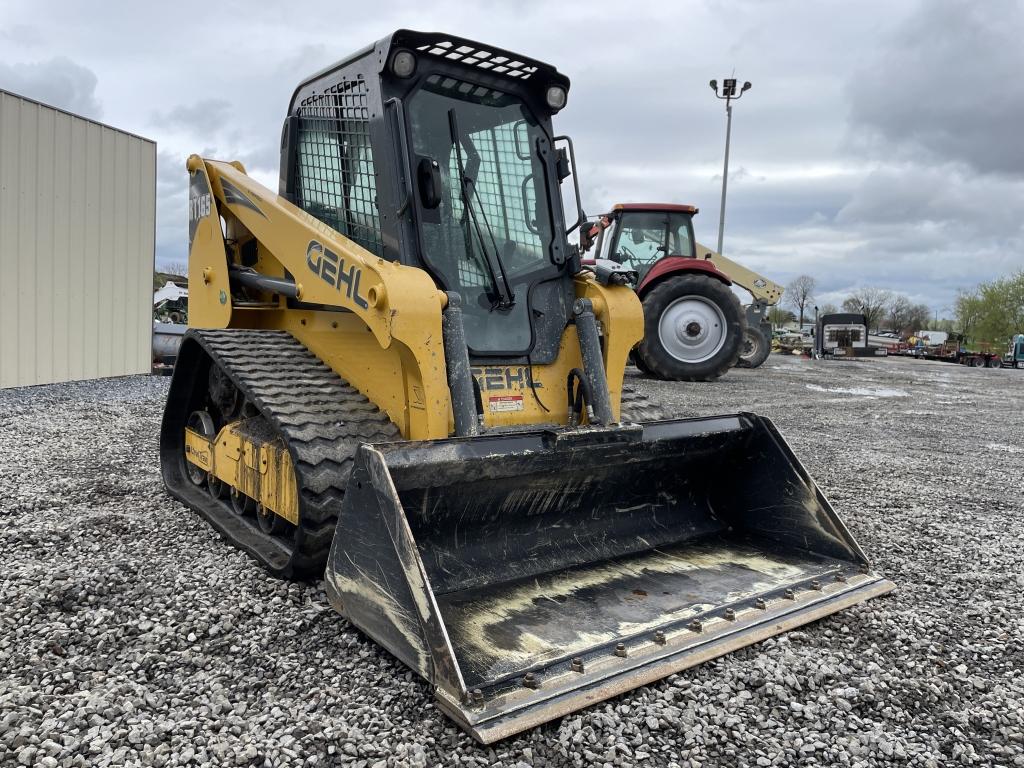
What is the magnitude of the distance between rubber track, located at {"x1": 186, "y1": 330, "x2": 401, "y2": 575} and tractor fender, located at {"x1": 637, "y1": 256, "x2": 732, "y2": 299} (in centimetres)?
919

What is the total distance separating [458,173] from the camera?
3732 mm

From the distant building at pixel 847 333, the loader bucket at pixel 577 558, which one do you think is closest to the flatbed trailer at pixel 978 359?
the distant building at pixel 847 333

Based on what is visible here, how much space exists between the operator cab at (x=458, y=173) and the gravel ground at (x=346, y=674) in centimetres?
156

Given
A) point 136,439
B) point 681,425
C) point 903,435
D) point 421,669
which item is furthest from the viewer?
point 903,435

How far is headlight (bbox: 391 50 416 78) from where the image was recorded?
3514 mm

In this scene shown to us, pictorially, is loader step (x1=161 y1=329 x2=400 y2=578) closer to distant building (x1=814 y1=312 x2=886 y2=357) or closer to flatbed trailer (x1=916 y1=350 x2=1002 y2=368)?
distant building (x1=814 y1=312 x2=886 y2=357)

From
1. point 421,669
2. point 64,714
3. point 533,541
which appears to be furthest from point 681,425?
point 64,714

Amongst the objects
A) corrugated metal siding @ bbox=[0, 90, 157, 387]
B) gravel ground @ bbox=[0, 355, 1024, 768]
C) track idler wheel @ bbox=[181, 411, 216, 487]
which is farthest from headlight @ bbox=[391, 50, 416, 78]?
corrugated metal siding @ bbox=[0, 90, 157, 387]

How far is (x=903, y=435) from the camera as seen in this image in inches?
329

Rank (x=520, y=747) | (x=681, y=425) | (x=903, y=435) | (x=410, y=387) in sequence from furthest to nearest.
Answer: (x=903, y=435), (x=681, y=425), (x=410, y=387), (x=520, y=747)

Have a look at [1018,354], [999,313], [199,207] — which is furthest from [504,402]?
[999,313]

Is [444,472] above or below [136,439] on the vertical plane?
above

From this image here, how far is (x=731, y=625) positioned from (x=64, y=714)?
2.15m

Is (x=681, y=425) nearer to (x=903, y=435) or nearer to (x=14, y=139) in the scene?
(x=903, y=435)
